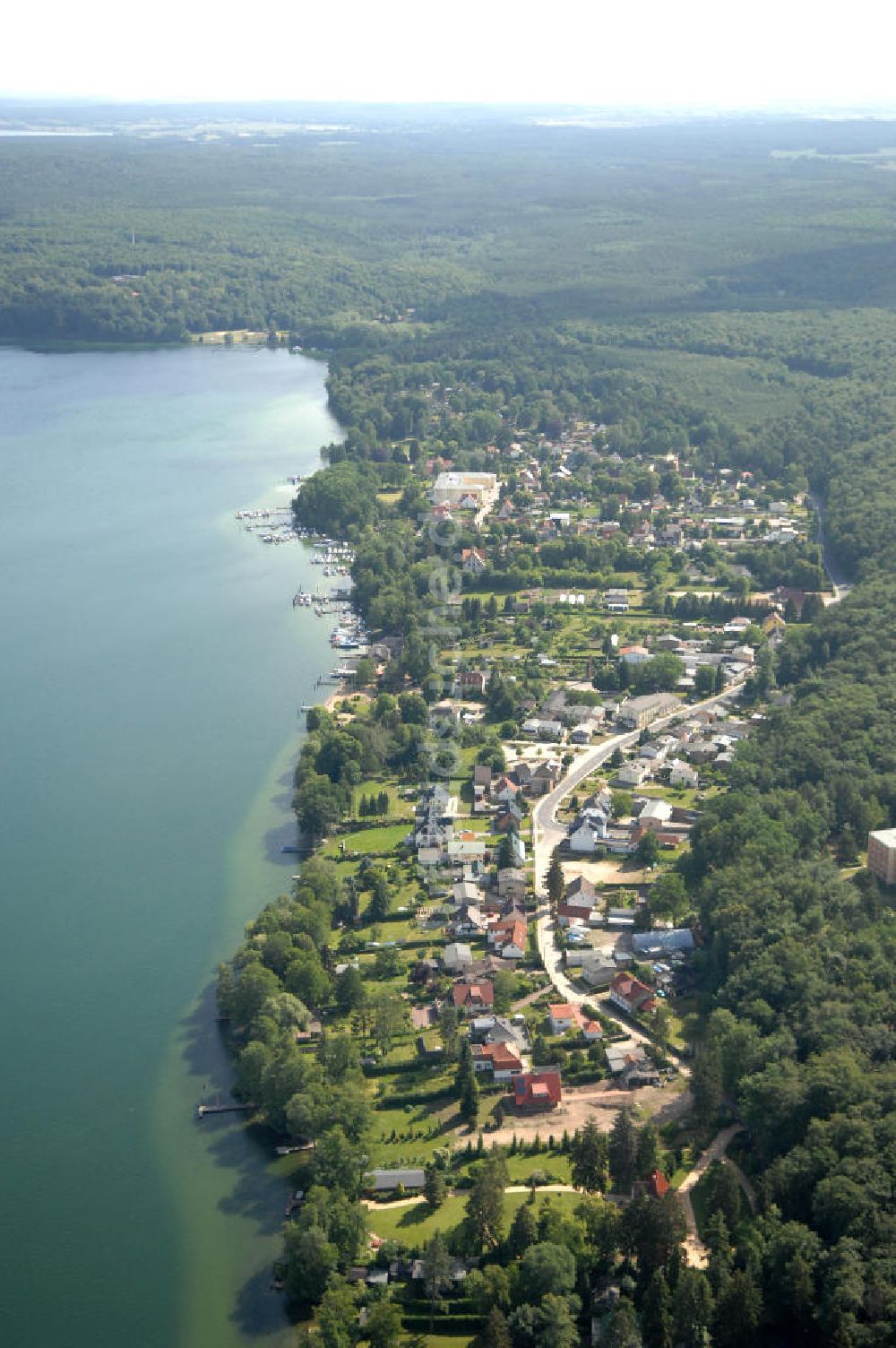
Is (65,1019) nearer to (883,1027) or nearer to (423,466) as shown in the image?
(883,1027)

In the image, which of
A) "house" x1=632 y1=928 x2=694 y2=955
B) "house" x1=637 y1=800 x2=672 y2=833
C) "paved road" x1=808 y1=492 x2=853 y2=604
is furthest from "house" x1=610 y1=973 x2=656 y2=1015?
"paved road" x1=808 y1=492 x2=853 y2=604

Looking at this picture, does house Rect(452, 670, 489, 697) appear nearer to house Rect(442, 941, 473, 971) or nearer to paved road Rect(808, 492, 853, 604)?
house Rect(442, 941, 473, 971)

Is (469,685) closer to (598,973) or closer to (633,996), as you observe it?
(598,973)

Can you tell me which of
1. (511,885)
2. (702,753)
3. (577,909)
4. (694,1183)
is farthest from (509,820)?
(694,1183)

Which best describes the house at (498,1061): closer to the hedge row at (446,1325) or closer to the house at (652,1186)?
the house at (652,1186)

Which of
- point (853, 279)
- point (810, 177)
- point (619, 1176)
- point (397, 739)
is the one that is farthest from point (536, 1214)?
point (810, 177)
